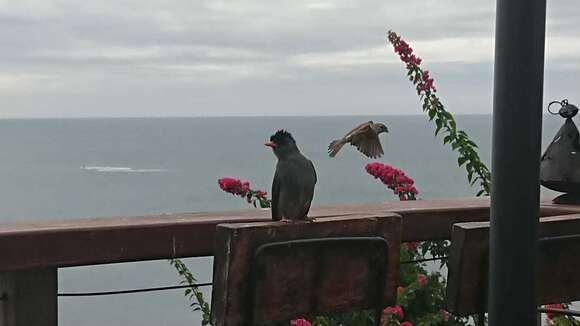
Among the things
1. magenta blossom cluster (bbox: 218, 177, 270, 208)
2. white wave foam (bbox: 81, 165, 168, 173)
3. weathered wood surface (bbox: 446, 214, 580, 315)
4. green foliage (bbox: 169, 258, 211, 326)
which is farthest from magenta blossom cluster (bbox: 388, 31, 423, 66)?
white wave foam (bbox: 81, 165, 168, 173)

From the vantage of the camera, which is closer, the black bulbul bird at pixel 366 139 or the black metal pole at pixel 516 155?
the black metal pole at pixel 516 155

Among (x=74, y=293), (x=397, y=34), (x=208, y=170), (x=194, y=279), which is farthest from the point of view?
(x=208, y=170)

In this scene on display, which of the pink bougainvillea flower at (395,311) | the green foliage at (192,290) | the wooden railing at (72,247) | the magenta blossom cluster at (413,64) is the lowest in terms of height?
the pink bougainvillea flower at (395,311)

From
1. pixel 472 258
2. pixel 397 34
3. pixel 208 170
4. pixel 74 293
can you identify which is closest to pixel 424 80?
pixel 397 34

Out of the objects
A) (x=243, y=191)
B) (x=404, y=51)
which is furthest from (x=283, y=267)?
(x=404, y=51)

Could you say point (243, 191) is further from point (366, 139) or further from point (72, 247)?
point (72, 247)

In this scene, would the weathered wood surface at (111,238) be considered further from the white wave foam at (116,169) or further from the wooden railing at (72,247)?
the white wave foam at (116,169)

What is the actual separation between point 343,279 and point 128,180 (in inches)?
788

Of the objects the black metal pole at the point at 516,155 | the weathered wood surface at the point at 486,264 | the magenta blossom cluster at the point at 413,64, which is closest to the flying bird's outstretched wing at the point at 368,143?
the weathered wood surface at the point at 486,264

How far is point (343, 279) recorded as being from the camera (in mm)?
1778

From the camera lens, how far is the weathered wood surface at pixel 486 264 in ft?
6.05

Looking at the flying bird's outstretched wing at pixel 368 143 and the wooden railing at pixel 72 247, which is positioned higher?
the flying bird's outstretched wing at pixel 368 143

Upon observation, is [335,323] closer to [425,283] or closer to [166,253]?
[425,283]

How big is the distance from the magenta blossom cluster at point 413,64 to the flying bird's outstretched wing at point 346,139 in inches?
45.1
